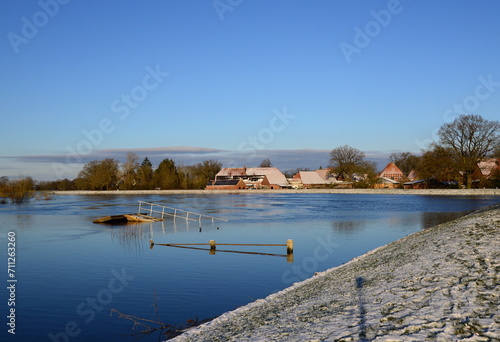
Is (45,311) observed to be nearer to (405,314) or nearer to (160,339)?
(160,339)

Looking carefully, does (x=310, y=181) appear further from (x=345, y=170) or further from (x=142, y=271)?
(x=142, y=271)

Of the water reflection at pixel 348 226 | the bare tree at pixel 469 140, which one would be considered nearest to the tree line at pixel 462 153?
the bare tree at pixel 469 140

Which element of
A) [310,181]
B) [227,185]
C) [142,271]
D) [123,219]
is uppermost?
[310,181]

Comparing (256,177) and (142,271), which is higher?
(256,177)

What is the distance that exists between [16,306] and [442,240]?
1490 cm

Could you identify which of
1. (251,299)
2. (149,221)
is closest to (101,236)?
(149,221)

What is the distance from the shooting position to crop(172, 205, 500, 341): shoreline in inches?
297

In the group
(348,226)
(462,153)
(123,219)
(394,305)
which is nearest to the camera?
(394,305)

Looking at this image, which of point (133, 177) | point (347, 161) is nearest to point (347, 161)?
point (347, 161)

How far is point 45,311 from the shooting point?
526 inches

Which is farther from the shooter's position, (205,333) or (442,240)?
(442,240)

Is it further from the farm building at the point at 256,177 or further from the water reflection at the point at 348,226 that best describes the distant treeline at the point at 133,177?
the water reflection at the point at 348,226

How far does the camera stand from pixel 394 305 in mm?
9102

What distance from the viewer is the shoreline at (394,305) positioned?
753 centimetres
